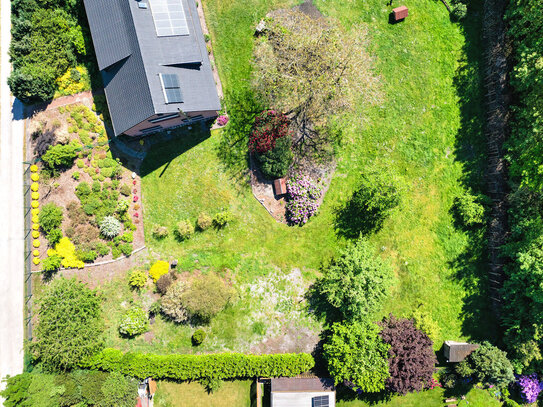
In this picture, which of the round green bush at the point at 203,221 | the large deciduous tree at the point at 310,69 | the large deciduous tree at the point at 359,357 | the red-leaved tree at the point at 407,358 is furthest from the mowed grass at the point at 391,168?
the large deciduous tree at the point at 359,357

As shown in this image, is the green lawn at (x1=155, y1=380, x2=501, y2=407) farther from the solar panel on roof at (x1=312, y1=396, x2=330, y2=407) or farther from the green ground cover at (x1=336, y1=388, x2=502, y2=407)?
the solar panel on roof at (x1=312, y1=396, x2=330, y2=407)

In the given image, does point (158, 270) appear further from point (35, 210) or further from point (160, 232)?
point (35, 210)

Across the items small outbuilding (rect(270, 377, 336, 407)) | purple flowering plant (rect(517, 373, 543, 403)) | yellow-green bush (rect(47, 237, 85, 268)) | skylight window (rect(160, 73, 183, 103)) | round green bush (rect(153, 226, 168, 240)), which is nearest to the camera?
skylight window (rect(160, 73, 183, 103))

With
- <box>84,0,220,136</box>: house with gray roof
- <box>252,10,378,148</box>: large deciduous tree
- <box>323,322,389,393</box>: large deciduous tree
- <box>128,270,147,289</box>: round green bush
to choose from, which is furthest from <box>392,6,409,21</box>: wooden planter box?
<box>128,270,147,289</box>: round green bush

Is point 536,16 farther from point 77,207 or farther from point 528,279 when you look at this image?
point 77,207

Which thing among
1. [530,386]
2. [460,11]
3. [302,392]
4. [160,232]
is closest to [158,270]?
[160,232]

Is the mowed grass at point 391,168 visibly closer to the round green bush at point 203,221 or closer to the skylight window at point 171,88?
the round green bush at point 203,221

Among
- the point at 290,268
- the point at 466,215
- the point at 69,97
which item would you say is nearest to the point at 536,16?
the point at 466,215
